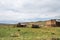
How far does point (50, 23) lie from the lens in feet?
180

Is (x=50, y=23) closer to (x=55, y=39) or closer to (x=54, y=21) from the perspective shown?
(x=54, y=21)

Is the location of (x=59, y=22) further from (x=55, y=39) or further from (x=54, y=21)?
(x=55, y=39)

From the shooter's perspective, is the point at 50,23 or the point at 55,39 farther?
the point at 50,23

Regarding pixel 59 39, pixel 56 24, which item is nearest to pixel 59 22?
pixel 56 24

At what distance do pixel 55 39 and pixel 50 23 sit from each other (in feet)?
111

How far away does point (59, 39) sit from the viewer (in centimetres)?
2173

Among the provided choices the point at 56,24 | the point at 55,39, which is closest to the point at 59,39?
the point at 55,39

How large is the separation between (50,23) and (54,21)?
155cm

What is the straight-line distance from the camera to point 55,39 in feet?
70.3

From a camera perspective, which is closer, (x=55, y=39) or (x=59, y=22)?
(x=55, y=39)

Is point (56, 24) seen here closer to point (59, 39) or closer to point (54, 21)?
point (54, 21)

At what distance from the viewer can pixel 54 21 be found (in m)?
54.2

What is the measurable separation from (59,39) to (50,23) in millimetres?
33413

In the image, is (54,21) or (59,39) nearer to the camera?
(59,39)
